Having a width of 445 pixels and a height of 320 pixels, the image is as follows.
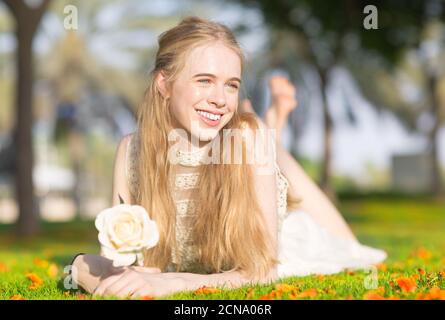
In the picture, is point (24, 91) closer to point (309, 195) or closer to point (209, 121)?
point (309, 195)

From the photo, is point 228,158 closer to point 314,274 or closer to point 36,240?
point 314,274

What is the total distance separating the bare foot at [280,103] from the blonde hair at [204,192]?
189 centimetres

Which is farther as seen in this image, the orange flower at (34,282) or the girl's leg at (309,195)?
the girl's leg at (309,195)

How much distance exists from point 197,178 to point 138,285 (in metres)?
1.10

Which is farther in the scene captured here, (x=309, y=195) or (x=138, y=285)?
(x=309, y=195)

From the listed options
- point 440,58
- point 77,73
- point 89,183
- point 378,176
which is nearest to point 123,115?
point 77,73

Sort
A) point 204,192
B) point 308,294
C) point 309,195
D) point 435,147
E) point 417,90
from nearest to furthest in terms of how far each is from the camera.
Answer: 1. point 308,294
2. point 204,192
3. point 309,195
4. point 435,147
5. point 417,90

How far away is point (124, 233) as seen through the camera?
11.5ft

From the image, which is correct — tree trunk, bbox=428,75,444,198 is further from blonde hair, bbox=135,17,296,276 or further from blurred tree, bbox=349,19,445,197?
blonde hair, bbox=135,17,296,276

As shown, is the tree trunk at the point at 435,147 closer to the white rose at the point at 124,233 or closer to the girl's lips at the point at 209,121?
the girl's lips at the point at 209,121

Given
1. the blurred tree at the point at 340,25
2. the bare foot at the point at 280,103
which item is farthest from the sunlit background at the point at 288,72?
the bare foot at the point at 280,103

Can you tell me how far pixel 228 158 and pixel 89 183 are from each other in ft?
196

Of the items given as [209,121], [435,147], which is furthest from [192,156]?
[435,147]

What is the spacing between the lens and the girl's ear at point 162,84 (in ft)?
14.9
